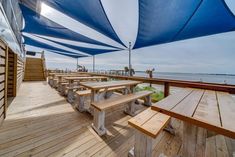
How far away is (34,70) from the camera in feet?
26.8

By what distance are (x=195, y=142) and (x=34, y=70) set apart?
9.49 m

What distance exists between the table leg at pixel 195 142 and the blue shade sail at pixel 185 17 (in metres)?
1.92

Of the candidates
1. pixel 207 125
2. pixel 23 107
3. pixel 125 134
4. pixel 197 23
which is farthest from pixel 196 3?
pixel 23 107

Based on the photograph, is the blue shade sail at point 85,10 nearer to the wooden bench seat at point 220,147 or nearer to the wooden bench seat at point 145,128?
the wooden bench seat at point 145,128

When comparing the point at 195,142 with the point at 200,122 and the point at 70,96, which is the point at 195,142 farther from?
the point at 70,96

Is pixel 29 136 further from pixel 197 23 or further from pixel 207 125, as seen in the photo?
pixel 197 23

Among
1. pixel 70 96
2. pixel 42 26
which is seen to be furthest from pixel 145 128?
pixel 42 26

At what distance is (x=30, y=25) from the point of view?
380 centimetres

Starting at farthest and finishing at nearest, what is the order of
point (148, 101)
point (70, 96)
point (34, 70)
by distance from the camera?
point (34, 70) → point (70, 96) → point (148, 101)

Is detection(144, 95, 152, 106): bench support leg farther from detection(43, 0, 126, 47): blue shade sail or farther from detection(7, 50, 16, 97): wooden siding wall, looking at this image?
detection(7, 50, 16, 97): wooden siding wall

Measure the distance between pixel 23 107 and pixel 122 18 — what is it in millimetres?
3083

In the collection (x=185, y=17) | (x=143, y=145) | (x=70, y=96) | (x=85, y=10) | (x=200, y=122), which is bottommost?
(x=143, y=145)

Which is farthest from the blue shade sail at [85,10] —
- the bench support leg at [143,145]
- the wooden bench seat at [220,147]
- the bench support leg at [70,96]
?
the wooden bench seat at [220,147]

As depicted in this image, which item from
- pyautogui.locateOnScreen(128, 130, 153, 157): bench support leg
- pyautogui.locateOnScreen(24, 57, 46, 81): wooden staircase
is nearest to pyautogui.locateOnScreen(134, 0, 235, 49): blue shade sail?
pyautogui.locateOnScreen(128, 130, 153, 157): bench support leg
